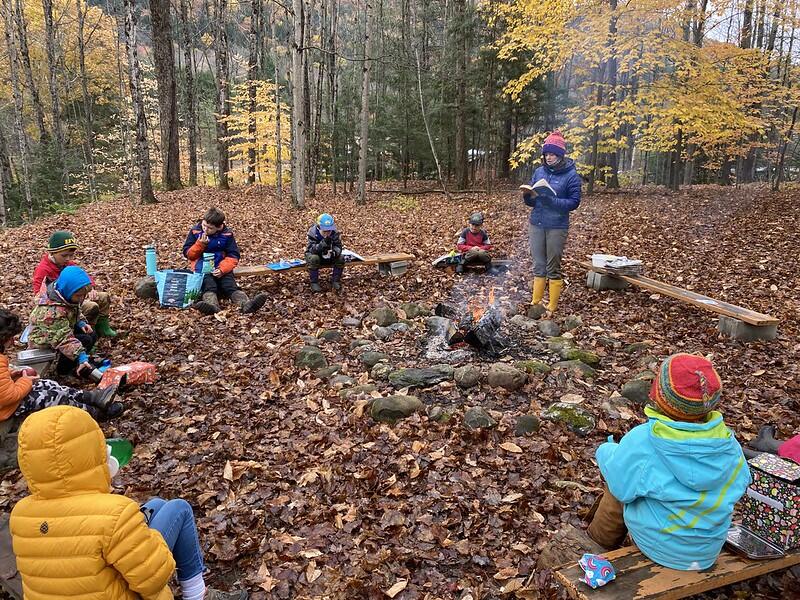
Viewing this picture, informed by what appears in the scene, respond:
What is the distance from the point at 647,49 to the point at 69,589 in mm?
14553

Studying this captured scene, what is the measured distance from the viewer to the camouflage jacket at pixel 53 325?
4.68 meters

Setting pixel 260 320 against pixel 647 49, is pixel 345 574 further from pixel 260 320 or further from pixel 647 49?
pixel 647 49

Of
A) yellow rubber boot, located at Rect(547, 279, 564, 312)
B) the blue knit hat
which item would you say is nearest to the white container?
yellow rubber boot, located at Rect(547, 279, 564, 312)

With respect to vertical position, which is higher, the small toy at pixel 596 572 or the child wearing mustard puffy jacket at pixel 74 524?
the child wearing mustard puffy jacket at pixel 74 524

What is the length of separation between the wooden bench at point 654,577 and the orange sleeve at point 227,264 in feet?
20.0

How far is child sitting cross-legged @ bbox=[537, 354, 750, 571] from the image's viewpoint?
229cm

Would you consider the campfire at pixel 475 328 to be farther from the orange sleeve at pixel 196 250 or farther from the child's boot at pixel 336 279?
the orange sleeve at pixel 196 250

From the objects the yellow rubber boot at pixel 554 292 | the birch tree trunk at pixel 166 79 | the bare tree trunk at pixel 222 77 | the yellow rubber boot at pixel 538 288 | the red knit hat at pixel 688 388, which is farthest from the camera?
the bare tree trunk at pixel 222 77

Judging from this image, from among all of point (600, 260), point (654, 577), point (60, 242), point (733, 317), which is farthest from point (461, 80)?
point (654, 577)

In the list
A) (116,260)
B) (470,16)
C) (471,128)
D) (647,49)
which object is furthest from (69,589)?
(471,128)

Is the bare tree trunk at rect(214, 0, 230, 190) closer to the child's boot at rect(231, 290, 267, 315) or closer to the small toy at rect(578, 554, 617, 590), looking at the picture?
the child's boot at rect(231, 290, 267, 315)

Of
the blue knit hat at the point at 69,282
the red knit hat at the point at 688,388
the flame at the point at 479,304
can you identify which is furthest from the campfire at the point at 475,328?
the blue knit hat at the point at 69,282

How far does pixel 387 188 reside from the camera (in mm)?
20984

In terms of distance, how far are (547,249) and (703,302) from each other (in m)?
2.00
